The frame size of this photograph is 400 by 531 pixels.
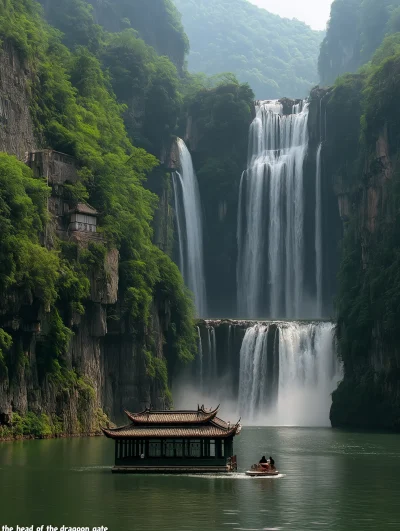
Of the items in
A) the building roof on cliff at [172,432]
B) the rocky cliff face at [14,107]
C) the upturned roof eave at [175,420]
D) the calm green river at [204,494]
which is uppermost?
the rocky cliff face at [14,107]

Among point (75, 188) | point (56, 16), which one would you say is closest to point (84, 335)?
point (75, 188)

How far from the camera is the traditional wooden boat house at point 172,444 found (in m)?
45.8

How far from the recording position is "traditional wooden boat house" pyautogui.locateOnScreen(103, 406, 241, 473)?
4578 cm

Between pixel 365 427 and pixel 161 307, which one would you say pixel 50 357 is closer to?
pixel 161 307

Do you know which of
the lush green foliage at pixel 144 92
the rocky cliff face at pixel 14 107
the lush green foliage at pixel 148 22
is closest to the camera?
the rocky cliff face at pixel 14 107

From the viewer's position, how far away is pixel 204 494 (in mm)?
38062

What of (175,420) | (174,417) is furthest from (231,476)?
(174,417)

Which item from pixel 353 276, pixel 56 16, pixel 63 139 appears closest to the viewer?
pixel 63 139

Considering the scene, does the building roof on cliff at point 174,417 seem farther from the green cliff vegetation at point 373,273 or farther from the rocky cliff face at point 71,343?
the green cliff vegetation at point 373,273

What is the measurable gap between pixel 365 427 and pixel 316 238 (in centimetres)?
3114

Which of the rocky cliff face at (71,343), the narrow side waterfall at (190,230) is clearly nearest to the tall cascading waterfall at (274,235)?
the narrow side waterfall at (190,230)

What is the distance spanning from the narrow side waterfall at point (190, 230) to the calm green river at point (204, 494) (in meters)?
56.5

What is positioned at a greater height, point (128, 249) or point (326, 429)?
point (128, 249)

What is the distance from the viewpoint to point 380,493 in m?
38.4
